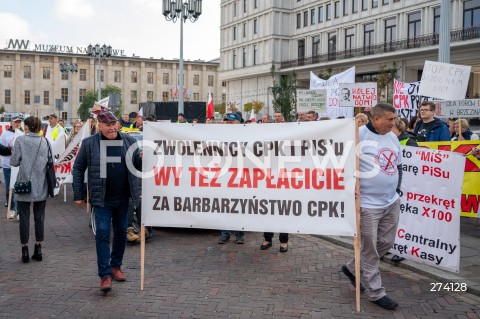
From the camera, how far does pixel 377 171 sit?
17.8ft

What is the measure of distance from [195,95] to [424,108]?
327 feet

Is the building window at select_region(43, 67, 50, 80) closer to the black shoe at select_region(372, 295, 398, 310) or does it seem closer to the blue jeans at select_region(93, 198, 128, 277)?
the blue jeans at select_region(93, 198, 128, 277)

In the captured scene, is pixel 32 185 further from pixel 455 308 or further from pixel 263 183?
pixel 455 308

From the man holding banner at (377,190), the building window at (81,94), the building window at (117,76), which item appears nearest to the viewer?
the man holding banner at (377,190)

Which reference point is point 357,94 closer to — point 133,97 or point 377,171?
point 377,171

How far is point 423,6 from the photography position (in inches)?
1848

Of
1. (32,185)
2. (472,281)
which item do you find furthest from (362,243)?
(32,185)

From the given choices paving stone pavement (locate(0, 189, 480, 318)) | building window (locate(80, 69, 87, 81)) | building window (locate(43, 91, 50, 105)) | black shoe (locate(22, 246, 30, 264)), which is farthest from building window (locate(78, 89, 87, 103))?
black shoe (locate(22, 246, 30, 264))

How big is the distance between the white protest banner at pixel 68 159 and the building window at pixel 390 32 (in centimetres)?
4249

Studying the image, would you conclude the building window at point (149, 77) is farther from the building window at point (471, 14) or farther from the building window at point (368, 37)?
the building window at point (471, 14)

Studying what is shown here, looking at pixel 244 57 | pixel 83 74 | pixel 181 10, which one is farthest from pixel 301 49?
pixel 83 74

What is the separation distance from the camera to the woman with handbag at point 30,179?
281 inches

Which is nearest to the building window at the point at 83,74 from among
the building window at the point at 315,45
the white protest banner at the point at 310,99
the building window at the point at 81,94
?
the building window at the point at 81,94

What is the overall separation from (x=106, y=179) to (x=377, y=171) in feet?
9.49
